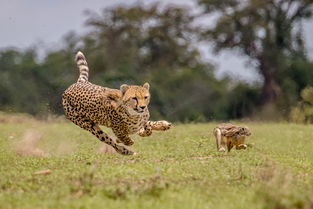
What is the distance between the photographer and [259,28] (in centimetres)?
3106

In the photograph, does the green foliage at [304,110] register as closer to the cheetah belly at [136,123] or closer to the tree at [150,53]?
the tree at [150,53]

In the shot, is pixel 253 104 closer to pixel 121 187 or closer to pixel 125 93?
pixel 125 93

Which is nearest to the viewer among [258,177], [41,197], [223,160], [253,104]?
[41,197]

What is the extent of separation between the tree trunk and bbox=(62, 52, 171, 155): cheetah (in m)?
17.2

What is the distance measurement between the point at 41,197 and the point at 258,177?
84.3 inches

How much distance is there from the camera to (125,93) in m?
9.23

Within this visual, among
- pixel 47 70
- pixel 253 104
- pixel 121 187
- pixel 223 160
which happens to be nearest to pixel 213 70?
pixel 253 104

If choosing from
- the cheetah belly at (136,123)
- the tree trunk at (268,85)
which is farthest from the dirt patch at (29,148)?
the tree trunk at (268,85)

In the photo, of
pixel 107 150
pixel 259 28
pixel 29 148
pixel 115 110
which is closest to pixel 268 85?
pixel 259 28

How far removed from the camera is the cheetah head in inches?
359

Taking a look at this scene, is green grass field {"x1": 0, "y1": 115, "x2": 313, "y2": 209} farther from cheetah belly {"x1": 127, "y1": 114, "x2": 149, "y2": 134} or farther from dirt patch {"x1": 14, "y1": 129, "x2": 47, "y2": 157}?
cheetah belly {"x1": 127, "y1": 114, "x2": 149, "y2": 134}

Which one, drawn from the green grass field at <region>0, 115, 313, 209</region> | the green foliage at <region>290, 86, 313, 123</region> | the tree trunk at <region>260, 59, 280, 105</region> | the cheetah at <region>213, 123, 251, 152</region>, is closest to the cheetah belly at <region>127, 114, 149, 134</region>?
the green grass field at <region>0, 115, 313, 209</region>

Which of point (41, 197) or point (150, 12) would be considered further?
point (150, 12)

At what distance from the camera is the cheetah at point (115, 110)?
30.1 ft
